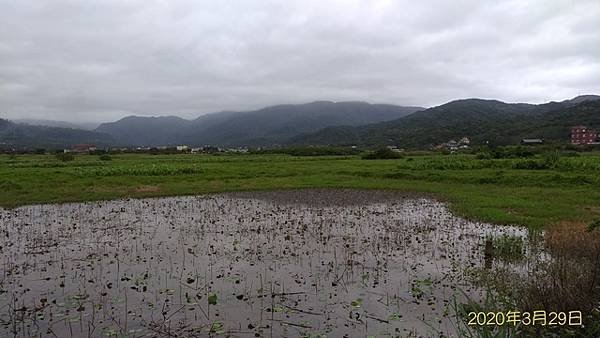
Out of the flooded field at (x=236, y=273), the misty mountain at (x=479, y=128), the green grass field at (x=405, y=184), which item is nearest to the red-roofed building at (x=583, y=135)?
the misty mountain at (x=479, y=128)

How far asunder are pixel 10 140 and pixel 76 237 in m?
219

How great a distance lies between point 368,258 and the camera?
12.4 metres

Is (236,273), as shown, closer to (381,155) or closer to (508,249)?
(508,249)

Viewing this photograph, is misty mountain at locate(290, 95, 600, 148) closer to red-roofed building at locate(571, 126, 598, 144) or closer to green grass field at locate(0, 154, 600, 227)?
red-roofed building at locate(571, 126, 598, 144)

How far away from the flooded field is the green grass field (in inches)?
175

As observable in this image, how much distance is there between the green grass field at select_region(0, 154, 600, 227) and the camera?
20750mm

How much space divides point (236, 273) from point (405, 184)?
24.6 metres

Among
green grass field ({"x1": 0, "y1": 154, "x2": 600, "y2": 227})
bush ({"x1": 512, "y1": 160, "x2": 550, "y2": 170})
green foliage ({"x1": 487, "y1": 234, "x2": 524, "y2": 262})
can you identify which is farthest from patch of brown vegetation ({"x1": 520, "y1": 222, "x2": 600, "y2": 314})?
bush ({"x1": 512, "y1": 160, "x2": 550, "y2": 170})

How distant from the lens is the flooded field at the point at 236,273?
8.07 m

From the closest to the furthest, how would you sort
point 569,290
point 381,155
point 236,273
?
point 569,290 → point 236,273 → point 381,155

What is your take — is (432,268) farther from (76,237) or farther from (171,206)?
(171,206)

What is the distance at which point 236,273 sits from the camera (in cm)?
1105

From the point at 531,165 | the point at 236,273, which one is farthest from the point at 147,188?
the point at 531,165

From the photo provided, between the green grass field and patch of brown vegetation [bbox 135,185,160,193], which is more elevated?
the green grass field
